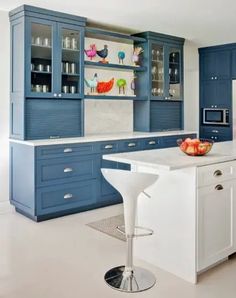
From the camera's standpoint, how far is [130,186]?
2623mm

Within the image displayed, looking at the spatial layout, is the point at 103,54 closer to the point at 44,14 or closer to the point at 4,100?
the point at 44,14

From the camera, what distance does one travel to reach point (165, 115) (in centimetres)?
611

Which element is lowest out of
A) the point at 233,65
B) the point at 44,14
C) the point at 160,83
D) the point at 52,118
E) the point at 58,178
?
the point at 58,178

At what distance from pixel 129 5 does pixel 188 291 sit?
3188 millimetres

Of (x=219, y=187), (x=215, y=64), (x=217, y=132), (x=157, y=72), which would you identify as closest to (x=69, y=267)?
(x=219, y=187)

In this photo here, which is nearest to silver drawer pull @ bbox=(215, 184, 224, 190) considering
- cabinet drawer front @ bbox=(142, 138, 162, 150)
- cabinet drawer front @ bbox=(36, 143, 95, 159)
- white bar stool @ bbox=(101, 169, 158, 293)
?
white bar stool @ bbox=(101, 169, 158, 293)

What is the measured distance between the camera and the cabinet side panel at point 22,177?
420 centimetres

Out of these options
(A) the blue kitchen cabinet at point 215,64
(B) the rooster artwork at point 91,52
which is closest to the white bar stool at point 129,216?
(B) the rooster artwork at point 91,52

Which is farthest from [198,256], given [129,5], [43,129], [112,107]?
[112,107]

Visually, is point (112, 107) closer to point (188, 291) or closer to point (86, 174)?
point (86, 174)

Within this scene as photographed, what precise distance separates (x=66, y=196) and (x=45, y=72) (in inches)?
61.0

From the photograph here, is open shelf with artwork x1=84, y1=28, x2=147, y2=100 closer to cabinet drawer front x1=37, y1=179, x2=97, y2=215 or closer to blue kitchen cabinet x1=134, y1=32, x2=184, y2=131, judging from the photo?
blue kitchen cabinet x1=134, y1=32, x2=184, y2=131

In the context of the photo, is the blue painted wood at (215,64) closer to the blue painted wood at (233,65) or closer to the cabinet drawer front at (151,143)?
the blue painted wood at (233,65)

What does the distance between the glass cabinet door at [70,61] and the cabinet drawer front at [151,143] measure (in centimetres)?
122
